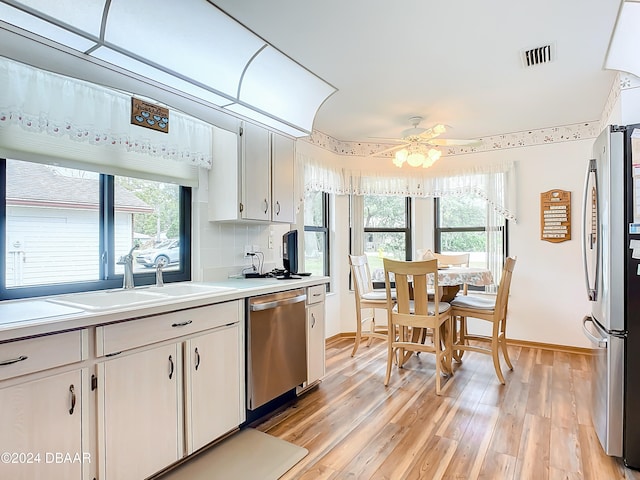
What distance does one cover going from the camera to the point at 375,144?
15.9 feet

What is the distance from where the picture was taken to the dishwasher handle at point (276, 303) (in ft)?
7.90

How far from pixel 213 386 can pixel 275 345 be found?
1.81ft

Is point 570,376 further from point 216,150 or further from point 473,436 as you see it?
point 216,150

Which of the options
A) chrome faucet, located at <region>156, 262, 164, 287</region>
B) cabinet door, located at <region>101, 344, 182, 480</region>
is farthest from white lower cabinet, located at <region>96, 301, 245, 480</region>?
chrome faucet, located at <region>156, 262, 164, 287</region>

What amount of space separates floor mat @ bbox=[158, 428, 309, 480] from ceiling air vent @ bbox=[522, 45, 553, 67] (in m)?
2.97

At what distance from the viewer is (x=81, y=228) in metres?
2.21

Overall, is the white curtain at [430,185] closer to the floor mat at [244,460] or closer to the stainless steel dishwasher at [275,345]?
the stainless steel dishwasher at [275,345]

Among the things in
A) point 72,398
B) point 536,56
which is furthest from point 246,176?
point 536,56

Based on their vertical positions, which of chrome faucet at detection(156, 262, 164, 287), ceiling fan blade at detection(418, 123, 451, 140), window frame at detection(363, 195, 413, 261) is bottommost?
chrome faucet at detection(156, 262, 164, 287)

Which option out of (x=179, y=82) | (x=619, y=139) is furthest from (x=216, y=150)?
Result: (x=619, y=139)

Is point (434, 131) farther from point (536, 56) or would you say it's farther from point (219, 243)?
point (219, 243)

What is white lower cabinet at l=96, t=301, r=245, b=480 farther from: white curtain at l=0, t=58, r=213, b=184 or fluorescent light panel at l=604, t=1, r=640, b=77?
fluorescent light panel at l=604, t=1, r=640, b=77

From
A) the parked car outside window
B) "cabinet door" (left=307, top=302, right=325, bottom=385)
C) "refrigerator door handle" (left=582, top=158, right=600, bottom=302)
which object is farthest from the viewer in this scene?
"cabinet door" (left=307, top=302, right=325, bottom=385)

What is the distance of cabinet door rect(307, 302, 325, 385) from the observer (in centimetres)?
295
